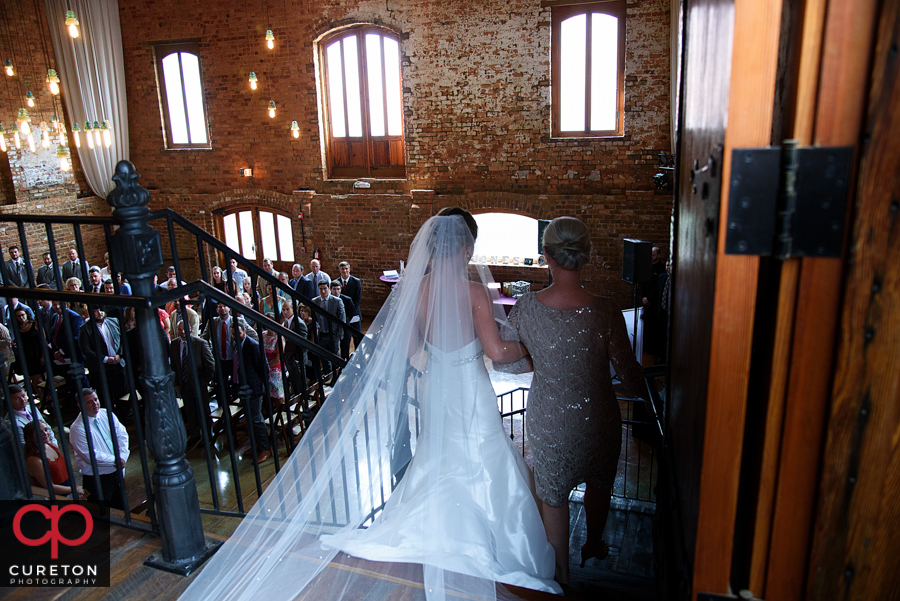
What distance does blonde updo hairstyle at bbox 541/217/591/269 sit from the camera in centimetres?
254

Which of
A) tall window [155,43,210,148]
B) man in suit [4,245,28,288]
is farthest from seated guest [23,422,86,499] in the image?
tall window [155,43,210,148]

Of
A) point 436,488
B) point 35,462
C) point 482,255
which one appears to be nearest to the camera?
point 436,488

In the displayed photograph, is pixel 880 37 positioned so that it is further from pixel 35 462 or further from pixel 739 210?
pixel 35 462

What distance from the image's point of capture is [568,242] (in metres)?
2.54

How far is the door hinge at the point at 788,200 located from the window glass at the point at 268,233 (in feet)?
37.6

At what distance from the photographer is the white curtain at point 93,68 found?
1130 cm

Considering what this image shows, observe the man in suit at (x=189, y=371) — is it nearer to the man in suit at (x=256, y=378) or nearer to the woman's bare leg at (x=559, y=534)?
the man in suit at (x=256, y=378)

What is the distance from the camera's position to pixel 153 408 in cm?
221

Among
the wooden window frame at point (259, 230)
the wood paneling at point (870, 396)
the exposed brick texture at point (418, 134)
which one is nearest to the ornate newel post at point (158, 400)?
the wood paneling at point (870, 396)

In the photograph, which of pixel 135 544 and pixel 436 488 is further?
pixel 436 488

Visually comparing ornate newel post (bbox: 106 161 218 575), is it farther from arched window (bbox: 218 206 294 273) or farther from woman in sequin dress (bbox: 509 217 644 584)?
arched window (bbox: 218 206 294 273)

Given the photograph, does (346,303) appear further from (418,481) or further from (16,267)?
(418,481)

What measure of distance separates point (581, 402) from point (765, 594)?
1639 millimetres

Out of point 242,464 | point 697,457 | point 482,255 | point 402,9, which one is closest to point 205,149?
point 402,9
